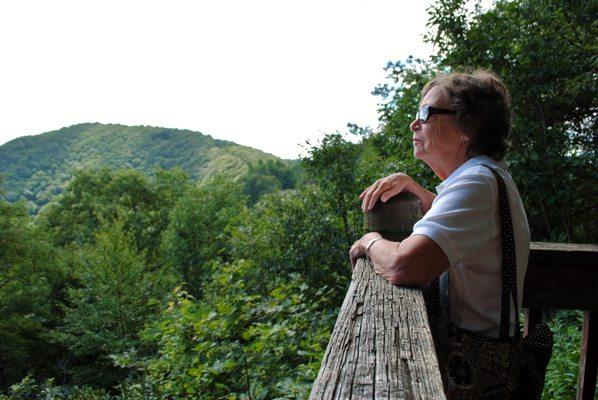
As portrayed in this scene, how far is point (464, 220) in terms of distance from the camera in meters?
1.25

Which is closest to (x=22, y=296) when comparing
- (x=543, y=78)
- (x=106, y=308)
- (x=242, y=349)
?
(x=106, y=308)

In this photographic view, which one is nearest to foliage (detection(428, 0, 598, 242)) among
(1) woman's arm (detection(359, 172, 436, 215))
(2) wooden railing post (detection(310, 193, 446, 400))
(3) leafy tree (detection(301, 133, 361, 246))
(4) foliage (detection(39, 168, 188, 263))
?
(3) leafy tree (detection(301, 133, 361, 246))

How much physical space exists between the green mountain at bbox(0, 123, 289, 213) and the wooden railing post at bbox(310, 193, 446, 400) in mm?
67989

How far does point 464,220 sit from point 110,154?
98090 mm

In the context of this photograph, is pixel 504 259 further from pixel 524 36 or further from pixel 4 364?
pixel 4 364

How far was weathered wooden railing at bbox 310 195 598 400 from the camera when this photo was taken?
2.44 feet

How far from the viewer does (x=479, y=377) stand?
1238 millimetres

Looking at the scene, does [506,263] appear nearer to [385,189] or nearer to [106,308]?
[385,189]

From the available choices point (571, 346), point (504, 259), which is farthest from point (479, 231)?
point (571, 346)

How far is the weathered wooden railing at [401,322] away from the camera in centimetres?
74

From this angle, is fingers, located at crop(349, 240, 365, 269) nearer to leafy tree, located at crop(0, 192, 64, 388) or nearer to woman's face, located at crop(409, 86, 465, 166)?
woman's face, located at crop(409, 86, 465, 166)

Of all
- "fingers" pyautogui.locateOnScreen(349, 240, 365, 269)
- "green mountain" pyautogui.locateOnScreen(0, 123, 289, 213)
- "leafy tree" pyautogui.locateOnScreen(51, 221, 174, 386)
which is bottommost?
"leafy tree" pyautogui.locateOnScreen(51, 221, 174, 386)

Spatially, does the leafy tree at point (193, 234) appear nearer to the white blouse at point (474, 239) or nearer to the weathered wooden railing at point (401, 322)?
the weathered wooden railing at point (401, 322)

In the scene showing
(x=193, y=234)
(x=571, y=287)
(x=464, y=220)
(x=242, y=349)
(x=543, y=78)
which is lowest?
(x=193, y=234)
